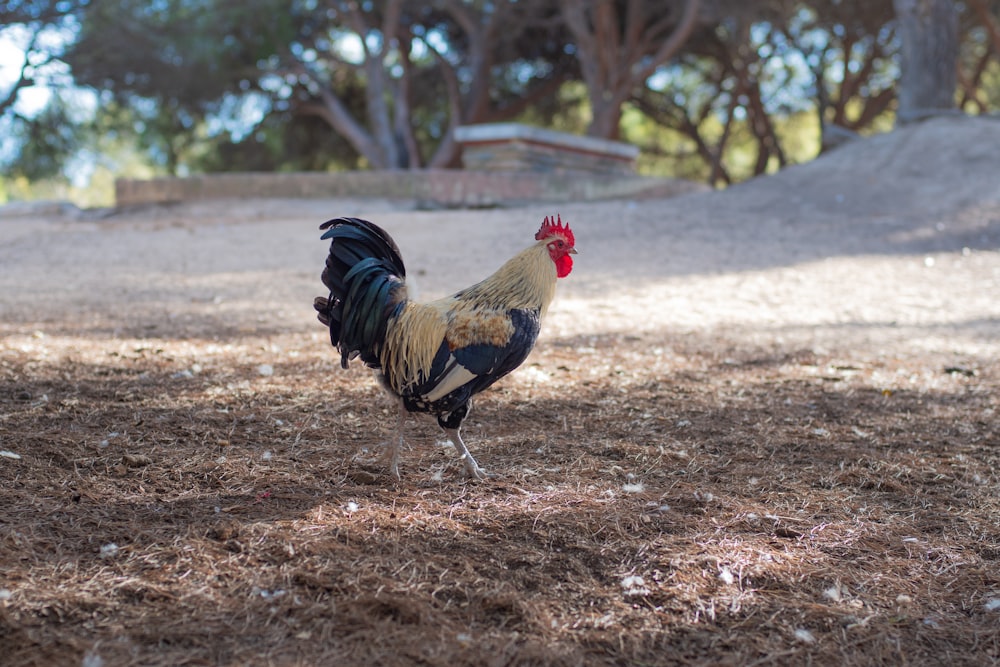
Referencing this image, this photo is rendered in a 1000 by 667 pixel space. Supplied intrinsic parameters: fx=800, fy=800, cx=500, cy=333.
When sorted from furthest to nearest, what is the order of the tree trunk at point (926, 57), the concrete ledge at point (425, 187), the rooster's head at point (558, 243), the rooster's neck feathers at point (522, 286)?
1. the concrete ledge at point (425, 187)
2. the tree trunk at point (926, 57)
3. the rooster's head at point (558, 243)
4. the rooster's neck feathers at point (522, 286)

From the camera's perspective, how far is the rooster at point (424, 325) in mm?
3307

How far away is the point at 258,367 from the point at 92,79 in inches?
552

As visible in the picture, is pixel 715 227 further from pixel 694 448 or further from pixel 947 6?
pixel 694 448

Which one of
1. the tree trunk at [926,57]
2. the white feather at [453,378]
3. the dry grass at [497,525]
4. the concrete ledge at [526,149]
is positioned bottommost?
the dry grass at [497,525]

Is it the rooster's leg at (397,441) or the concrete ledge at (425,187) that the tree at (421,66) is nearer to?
the concrete ledge at (425,187)

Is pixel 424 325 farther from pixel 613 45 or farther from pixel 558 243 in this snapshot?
pixel 613 45

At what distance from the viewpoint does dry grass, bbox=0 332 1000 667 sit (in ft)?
7.53

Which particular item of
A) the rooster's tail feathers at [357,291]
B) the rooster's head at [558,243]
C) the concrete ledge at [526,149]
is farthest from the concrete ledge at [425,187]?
the rooster's tail feathers at [357,291]

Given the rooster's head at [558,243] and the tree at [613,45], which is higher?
the tree at [613,45]

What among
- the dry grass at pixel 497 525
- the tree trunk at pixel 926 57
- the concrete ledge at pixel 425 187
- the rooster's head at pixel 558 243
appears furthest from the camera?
the concrete ledge at pixel 425 187

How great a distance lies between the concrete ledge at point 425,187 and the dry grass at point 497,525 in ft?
27.9

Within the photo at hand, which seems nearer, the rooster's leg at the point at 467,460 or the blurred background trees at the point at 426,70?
the rooster's leg at the point at 467,460

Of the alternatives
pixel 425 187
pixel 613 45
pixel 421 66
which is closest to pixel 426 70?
pixel 421 66

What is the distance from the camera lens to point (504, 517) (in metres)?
3.08
